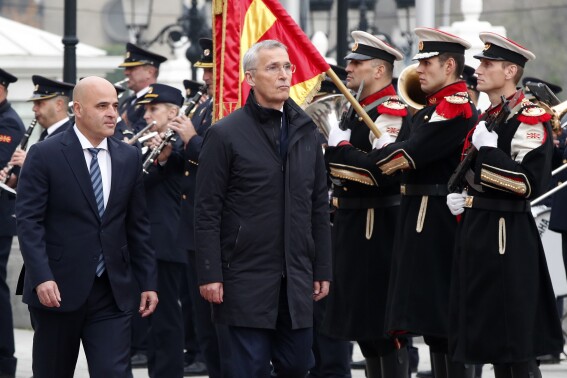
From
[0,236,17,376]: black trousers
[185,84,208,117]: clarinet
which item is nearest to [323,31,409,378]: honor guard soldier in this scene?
[185,84,208,117]: clarinet

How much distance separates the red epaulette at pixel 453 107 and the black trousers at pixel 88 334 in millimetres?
2100

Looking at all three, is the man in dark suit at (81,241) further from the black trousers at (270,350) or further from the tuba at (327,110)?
the tuba at (327,110)

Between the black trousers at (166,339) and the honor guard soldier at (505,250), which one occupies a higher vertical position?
the honor guard soldier at (505,250)

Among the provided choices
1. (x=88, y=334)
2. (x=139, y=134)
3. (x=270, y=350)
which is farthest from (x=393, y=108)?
(x=139, y=134)

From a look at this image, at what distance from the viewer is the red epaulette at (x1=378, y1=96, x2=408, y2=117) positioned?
969 centimetres

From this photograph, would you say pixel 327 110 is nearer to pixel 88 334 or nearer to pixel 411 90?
pixel 411 90

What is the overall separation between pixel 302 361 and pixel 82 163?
4.88ft

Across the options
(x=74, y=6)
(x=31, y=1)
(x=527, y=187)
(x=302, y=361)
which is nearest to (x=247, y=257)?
(x=302, y=361)

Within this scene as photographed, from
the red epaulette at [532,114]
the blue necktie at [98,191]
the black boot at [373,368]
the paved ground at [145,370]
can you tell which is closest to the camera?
the blue necktie at [98,191]

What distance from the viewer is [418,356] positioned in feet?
39.5

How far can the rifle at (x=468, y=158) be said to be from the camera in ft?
28.7

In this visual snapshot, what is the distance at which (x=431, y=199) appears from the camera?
9305 mm

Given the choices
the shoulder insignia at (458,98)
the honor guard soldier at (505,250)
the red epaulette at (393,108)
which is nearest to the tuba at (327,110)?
the red epaulette at (393,108)

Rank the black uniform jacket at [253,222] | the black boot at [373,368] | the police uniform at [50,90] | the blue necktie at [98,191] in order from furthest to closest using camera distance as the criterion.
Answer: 1. the police uniform at [50,90]
2. the black boot at [373,368]
3. the blue necktie at [98,191]
4. the black uniform jacket at [253,222]
